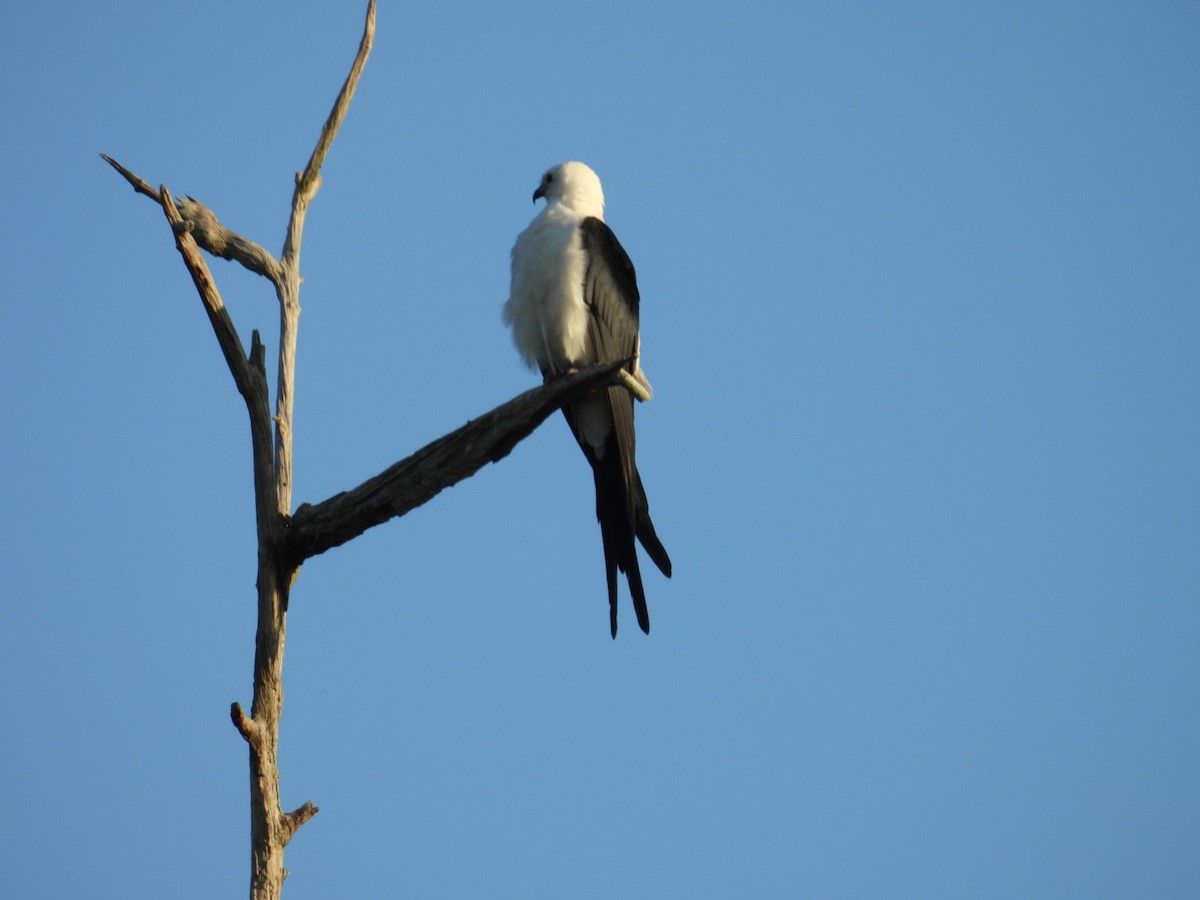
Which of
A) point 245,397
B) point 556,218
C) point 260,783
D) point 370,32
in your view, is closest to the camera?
point 260,783

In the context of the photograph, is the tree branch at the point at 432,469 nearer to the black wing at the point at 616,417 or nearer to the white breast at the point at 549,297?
the black wing at the point at 616,417

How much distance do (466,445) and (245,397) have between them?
33.8 inches

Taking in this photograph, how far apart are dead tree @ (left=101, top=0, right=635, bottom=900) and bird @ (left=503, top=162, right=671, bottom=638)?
1.94 ft

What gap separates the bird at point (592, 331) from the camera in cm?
505

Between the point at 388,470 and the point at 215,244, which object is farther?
the point at 215,244

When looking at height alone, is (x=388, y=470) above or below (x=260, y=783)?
above

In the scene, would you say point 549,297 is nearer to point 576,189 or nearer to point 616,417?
point 616,417

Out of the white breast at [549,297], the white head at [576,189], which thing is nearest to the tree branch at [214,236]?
the white breast at [549,297]

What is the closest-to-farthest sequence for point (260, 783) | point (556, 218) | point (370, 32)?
1. point (260, 783)
2. point (370, 32)
3. point (556, 218)

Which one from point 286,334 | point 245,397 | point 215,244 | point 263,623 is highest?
point 215,244

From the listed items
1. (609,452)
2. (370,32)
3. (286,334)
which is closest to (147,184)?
(286,334)

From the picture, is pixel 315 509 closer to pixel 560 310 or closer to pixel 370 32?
pixel 560 310

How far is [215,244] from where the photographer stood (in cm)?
467

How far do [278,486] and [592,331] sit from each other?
1.50 meters
